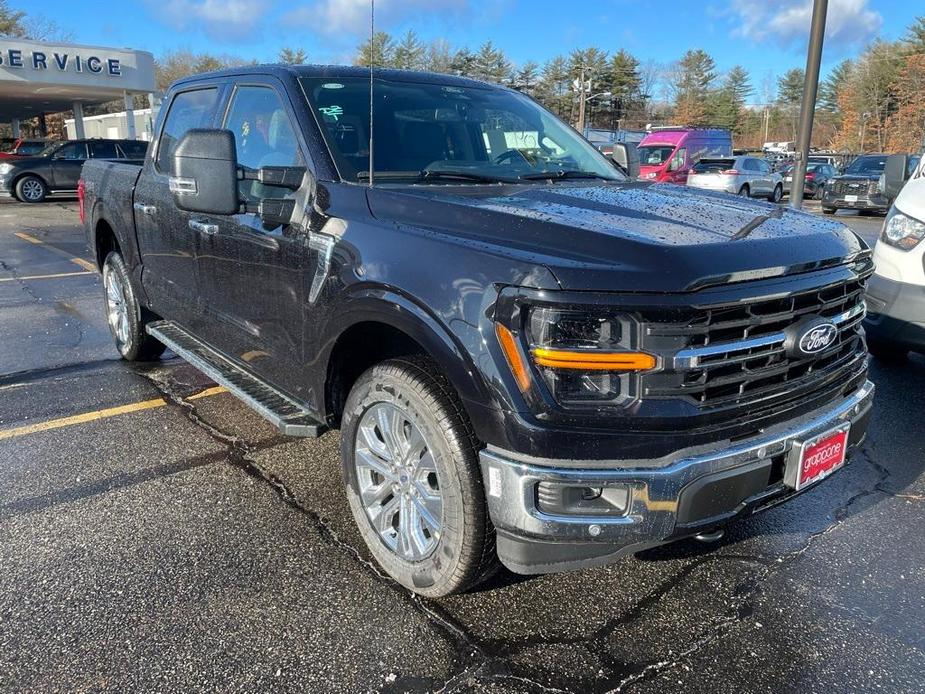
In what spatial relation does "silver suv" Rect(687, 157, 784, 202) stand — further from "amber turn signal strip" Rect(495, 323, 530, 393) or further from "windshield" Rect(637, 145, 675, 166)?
"amber turn signal strip" Rect(495, 323, 530, 393)

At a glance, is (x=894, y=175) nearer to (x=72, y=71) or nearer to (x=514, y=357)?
(x=514, y=357)

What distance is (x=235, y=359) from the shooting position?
3725 mm

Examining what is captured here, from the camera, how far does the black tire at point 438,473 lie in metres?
2.29

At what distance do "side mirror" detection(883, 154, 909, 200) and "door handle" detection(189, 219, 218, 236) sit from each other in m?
5.12

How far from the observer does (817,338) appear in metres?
2.39

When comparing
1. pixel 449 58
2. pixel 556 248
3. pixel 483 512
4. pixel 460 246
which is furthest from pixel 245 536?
pixel 449 58

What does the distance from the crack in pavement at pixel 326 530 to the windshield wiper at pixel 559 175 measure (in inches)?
70.9

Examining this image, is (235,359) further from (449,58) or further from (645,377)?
(449,58)

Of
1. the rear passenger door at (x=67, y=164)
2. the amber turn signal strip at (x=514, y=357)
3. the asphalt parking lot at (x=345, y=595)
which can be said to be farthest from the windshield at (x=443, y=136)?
the rear passenger door at (x=67, y=164)

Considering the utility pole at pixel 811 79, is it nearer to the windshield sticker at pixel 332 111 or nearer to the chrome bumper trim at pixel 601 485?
the windshield sticker at pixel 332 111

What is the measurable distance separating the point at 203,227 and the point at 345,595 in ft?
6.73

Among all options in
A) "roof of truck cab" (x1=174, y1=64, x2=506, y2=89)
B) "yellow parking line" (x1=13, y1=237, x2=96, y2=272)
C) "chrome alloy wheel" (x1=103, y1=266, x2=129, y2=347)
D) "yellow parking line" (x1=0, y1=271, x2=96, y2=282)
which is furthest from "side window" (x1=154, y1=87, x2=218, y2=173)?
"yellow parking line" (x1=13, y1=237, x2=96, y2=272)

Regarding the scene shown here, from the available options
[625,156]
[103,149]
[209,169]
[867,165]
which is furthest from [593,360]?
[867,165]

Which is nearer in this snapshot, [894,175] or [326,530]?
[326,530]
